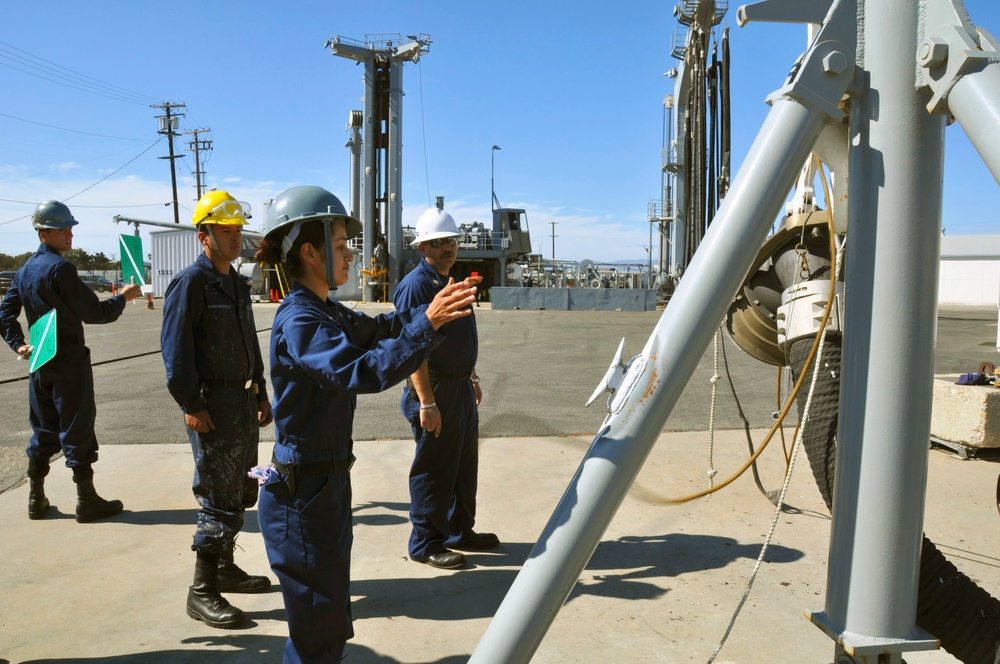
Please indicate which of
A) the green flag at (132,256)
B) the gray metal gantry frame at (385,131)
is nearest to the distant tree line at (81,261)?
the gray metal gantry frame at (385,131)

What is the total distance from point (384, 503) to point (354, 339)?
2.68 metres

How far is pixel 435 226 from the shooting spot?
4.29 meters

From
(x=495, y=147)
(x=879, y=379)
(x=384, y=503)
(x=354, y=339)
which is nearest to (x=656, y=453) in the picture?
(x=384, y=503)

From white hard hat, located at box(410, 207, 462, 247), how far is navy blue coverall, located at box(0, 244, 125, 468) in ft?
6.15

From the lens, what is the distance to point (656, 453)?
6.08 meters

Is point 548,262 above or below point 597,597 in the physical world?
above

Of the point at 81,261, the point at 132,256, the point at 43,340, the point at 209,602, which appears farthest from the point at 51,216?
the point at 81,261

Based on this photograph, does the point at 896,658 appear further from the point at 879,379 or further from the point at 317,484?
the point at 317,484

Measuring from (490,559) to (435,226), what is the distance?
6.26 feet

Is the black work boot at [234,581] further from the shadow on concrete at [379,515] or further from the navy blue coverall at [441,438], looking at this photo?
the shadow on concrete at [379,515]

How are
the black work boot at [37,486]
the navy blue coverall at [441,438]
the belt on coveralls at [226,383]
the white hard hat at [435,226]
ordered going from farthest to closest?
the black work boot at [37,486] → the white hard hat at [435,226] → the navy blue coverall at [441,438] → the belt on coveralls at [226,383]

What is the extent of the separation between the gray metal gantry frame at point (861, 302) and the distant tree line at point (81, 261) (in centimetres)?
6477

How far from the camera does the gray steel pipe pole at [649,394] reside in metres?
1.63

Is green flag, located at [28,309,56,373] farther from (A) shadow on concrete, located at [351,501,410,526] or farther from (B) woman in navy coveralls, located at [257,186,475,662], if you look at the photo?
(B) woman in navy coveralls, located at [257,186,475,662]
